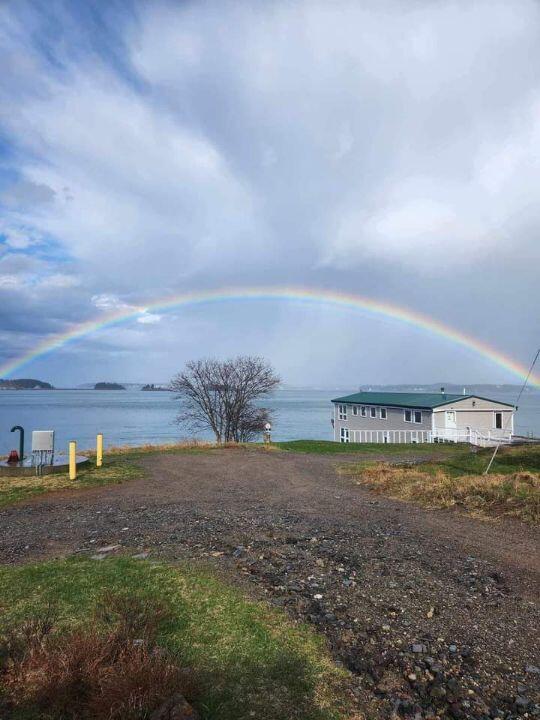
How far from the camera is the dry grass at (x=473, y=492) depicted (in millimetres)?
9461

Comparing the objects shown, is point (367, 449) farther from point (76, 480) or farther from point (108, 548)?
point (108, 548)

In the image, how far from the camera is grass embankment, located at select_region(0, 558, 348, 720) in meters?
3.30

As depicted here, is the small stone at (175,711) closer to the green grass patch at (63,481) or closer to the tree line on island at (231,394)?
the green grass patch at (63,481)

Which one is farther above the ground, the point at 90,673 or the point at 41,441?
the point at 41,441

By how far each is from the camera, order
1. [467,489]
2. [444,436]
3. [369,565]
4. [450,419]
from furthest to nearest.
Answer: [450,419], [444,436], [467,489], [369,565]

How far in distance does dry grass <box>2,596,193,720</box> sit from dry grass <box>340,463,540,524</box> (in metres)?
7.47

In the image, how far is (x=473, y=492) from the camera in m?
10.6

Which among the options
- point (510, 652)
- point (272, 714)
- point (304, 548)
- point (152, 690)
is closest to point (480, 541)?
point (304, 548)

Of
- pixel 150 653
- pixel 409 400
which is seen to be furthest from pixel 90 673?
pixel 409 400

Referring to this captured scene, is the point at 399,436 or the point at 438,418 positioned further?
the point at 399,436

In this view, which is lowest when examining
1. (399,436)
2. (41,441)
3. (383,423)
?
(399,436)

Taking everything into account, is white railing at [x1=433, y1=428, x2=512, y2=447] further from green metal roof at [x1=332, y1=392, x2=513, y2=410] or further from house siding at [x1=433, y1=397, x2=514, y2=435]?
green metal roof at [x1=332, y1=392, x2=513, y2=410]

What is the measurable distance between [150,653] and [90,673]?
560 mm

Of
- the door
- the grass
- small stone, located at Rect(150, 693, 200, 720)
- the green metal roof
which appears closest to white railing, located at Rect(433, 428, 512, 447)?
the door
